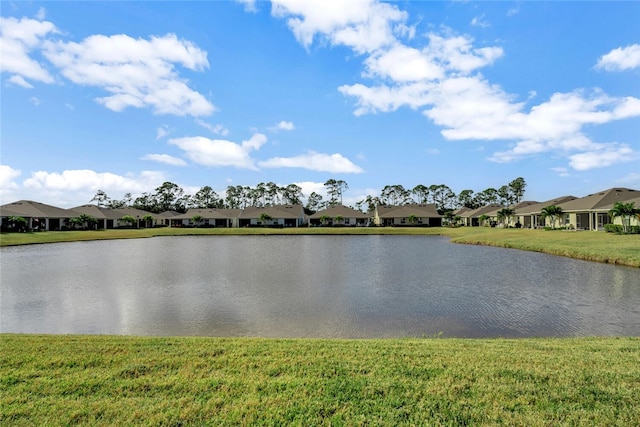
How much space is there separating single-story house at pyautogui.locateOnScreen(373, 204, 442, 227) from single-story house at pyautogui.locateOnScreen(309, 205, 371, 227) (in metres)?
4.02

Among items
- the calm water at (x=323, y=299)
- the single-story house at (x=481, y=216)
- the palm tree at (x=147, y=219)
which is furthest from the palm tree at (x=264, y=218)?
the calm water at (x=323, y=299)

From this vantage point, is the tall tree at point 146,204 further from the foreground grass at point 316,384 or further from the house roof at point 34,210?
the foreground grass at point 316,384

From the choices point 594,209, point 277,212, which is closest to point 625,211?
point 594,209

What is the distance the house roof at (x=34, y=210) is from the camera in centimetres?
5419

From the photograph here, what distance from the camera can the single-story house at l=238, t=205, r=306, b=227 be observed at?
69.1 metres

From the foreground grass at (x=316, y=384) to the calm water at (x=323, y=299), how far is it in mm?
3016

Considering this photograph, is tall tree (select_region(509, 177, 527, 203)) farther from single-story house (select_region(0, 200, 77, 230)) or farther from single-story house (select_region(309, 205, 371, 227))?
single-story house (select_region(0, 200, 77, 230))

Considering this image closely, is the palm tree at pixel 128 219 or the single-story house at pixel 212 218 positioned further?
the single-story house at pixel 212 218

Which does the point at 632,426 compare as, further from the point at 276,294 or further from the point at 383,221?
the point at 383,221

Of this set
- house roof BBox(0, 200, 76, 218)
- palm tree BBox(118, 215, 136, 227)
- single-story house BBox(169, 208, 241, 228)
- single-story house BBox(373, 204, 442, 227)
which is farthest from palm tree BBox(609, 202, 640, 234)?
house roof BBox(0, 200, 76, 218)

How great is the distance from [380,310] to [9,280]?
54.7 feet

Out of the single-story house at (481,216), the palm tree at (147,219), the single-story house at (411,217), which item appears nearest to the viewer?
the single-story house at (481,216)

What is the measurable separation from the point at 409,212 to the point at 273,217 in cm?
2753

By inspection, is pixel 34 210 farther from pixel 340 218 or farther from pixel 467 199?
pixel 467 199
